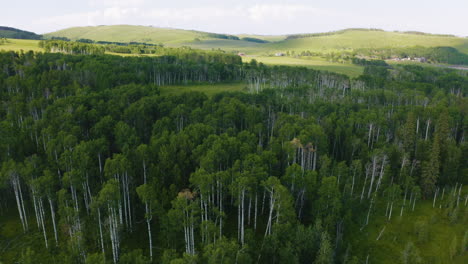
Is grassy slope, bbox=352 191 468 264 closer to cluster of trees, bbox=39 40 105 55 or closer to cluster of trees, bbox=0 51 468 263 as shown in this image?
cluster of trees, bbox=0 51 468 263

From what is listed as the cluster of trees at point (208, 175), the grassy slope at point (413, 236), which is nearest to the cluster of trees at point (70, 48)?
the cluster of trees at point (208, 175)

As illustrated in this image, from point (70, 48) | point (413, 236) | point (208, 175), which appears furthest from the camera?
point (70, 48)

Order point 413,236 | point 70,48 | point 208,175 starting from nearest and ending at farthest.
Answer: point 208,175
point 413,236
point 70,48

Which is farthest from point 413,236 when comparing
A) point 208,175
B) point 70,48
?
point 70,48

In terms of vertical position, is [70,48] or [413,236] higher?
[70,48]

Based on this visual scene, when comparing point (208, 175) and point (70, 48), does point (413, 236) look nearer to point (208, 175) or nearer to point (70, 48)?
point (208, 175)

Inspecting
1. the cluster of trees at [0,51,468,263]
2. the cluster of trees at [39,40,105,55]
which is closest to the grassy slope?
the cluster of trees at [0,51,468,263]

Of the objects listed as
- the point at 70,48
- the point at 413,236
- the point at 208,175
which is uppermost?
the point at 70,48

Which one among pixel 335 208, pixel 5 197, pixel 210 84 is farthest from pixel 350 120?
pixel 210 84
